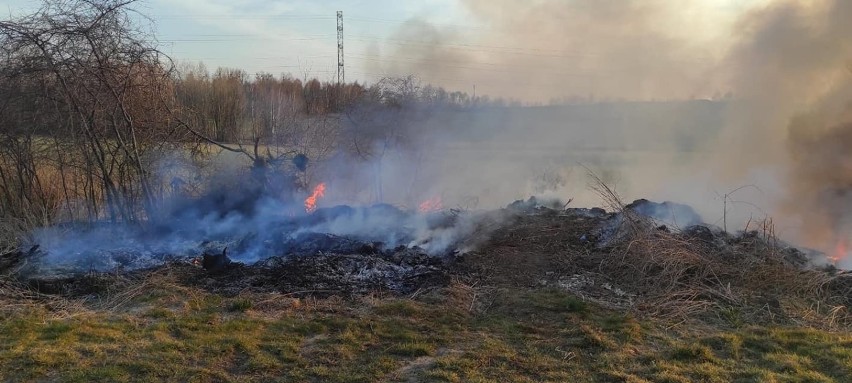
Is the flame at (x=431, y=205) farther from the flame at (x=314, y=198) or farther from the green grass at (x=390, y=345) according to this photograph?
the green grass at (x=390, y=345)

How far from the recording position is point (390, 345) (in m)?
4.79

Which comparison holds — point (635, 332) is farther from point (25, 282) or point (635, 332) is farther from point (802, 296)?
point (25, 282)

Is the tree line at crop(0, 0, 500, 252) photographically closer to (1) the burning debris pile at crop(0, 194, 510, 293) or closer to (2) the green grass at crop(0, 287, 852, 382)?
(1) the burning debris pile at crop(0, 194, 510, 293)

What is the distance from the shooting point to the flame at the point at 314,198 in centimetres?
1091

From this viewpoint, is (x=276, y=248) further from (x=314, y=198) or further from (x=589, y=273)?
(x=589, y=273)

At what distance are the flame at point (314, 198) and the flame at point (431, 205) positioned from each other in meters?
2.31

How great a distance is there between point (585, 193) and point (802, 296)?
31.3 ft

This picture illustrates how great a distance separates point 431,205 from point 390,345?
25.8ft

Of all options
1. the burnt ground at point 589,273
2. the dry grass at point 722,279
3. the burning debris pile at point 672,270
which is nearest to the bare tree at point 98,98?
the burnt ground at point 589,273

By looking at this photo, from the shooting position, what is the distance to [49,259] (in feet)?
25.2

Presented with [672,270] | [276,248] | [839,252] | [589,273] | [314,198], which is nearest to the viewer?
[672,270]

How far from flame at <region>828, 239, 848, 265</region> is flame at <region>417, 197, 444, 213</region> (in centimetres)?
748

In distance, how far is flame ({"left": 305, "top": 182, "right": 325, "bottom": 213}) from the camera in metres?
10.9

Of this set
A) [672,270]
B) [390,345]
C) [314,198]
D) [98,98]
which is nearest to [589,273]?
[672,270]
